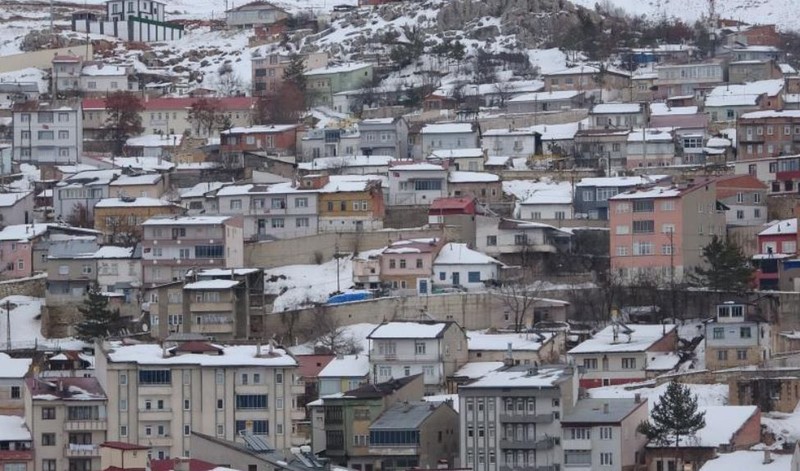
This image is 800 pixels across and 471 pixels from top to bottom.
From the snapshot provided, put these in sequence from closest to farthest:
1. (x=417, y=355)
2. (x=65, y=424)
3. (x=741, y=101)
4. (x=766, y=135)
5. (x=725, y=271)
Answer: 1. (x=65, y=424)
2. (x=417, y=355)
3. (x=725, y=271)
4. (x=766, y=135)
5. (x=741, y=101)

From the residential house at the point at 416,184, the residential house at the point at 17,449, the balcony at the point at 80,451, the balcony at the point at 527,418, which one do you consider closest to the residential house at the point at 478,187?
the residential house at the point at 416,184

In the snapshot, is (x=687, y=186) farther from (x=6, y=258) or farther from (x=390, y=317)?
(x=6, y=258)

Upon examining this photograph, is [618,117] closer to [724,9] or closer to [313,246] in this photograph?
[313,246]

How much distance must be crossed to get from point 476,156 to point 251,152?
29.6ft

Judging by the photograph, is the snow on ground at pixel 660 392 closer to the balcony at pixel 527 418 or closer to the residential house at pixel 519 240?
the balcony at pixel 527 418

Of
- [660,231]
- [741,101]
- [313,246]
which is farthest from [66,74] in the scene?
[660,231]

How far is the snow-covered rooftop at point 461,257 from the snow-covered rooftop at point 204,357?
40.1ft

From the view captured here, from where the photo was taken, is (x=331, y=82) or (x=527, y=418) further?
(x=331, y=82)

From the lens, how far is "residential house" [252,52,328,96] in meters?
120

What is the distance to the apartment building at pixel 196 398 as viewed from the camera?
7225cm

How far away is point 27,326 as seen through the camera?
282ft

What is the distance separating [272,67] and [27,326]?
123 feet

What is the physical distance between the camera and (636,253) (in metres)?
86.1

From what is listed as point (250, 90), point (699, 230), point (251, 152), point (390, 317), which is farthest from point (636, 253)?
point (250, 90)
